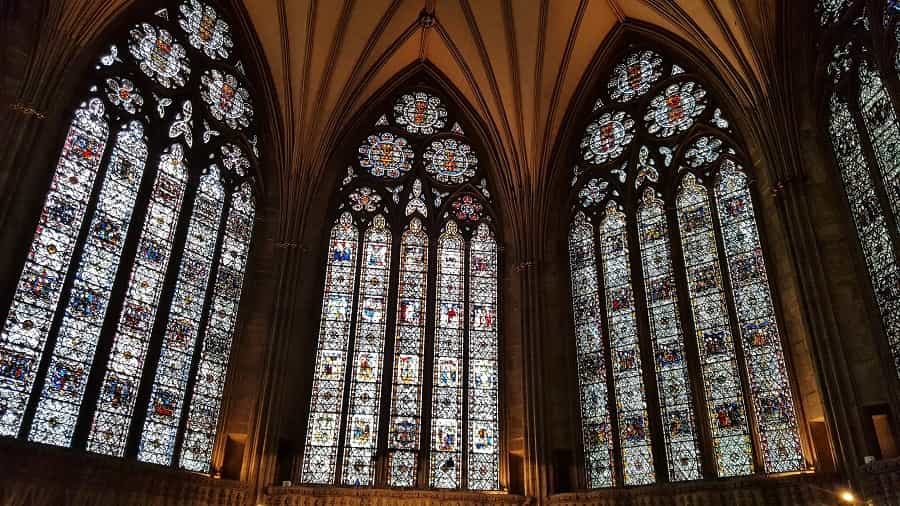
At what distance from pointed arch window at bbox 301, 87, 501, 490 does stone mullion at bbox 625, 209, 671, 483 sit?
301 cm

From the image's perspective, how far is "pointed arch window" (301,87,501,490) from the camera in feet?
51.0

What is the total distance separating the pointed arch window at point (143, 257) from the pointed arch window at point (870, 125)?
37.7ft

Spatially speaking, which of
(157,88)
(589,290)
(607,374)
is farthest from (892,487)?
(157,88)

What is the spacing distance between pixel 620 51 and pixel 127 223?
37.8 ft

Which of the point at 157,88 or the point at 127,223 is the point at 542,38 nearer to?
the point at 157,88

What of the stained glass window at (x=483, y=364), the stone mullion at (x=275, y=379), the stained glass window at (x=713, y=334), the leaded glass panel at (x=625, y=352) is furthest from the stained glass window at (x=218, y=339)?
the stained glass window at (x=713, y=334)

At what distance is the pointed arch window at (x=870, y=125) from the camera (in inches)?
494

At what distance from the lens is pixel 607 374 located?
15898 mm

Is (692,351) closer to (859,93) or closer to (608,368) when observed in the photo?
(608,368)

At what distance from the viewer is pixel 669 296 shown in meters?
15.8

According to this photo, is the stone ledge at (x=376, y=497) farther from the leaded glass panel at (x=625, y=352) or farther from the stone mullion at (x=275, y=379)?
the leaded glass panel at (x=625, y=352)

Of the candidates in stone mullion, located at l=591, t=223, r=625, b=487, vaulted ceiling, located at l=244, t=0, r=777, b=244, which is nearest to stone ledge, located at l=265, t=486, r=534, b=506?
stone mullion, located at l=591, t=223, r=625, b=487

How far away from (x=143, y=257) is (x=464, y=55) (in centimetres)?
877

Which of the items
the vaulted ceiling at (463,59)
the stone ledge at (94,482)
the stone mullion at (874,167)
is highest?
the vaulted ceiling at (463,59)
